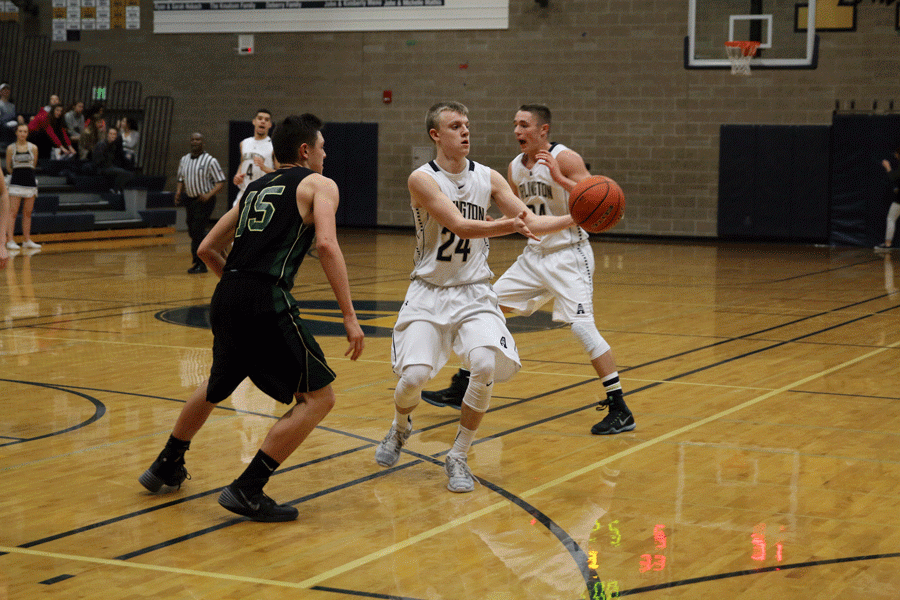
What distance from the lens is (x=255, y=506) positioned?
168 inches

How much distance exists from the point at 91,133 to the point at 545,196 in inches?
637

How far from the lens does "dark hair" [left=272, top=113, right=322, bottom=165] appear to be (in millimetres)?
4457

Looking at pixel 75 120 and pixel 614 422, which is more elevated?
pixel 75 120

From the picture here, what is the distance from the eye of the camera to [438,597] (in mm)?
3494

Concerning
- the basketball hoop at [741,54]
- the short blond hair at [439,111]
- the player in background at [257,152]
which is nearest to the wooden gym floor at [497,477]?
the short blond hair at [439,111]

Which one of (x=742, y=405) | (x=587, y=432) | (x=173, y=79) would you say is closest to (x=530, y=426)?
(x=587, y=432)

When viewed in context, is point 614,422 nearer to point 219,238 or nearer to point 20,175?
point 219,238

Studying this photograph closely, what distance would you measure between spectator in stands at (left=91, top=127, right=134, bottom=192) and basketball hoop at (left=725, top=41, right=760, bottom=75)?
11.4 m

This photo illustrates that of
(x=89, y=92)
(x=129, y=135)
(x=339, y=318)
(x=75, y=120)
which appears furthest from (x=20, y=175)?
(x=339, y=318)

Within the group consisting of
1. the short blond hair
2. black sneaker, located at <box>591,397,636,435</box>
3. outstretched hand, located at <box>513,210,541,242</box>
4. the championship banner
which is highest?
the championship banner

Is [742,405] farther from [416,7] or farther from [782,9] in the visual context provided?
[416,7]

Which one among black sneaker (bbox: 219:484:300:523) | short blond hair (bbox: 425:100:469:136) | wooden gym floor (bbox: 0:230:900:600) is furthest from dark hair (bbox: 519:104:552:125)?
black sneaker (bbox: 219:484:300:523)

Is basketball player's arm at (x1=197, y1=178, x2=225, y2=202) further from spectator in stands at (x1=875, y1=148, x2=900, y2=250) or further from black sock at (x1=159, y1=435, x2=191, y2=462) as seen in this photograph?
spectator in stands at (x1=875, y1=148, x2=900, y2=250)

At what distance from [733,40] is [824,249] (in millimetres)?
5812
